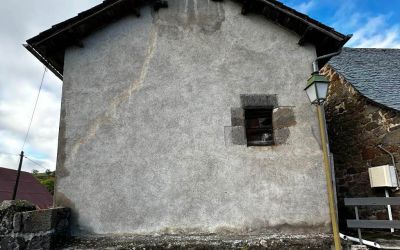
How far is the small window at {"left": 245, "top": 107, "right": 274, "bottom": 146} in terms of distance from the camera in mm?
5046

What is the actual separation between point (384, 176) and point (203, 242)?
4.03 m

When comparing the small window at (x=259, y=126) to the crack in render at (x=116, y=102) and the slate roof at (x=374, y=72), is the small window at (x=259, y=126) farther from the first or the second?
the slate roof at (x=374, y=72)

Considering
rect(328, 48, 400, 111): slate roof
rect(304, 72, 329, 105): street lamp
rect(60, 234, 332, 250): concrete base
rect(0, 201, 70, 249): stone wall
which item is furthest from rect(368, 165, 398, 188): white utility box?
rect(0, 201, 70, 249): stone wall

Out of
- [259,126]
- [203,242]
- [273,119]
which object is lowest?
[203,242]

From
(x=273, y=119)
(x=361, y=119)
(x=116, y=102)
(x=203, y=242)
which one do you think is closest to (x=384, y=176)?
(x=361, y=119)

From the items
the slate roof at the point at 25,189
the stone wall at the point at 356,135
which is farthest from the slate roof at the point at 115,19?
the slate roof at the point at 25,189

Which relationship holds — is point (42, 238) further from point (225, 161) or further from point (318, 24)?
point (318, 24)

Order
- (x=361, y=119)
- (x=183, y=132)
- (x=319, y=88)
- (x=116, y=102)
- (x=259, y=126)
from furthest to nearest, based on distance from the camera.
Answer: (x=361, y=119)
(x=259, y=126)
(x=116, y=102)
(x=183, y=132)
(x=319, y=88)

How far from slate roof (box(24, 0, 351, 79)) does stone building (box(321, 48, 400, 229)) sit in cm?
196

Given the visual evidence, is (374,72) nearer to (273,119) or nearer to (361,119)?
(361,119)

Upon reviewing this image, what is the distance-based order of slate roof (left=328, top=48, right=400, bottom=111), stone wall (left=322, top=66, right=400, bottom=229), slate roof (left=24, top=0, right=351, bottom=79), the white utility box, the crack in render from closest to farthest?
1. the crack in render
2. slate roof (left=24, top=0, right=351, bottom=79)
3. the white utility box
4. stone wall (left=322, top=66, right=400, bottom=229)
5. slate roof (left=328, top=48, right=400, bottom=111)

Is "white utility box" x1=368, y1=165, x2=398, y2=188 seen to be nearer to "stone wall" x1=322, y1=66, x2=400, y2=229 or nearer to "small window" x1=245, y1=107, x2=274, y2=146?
"stone wall" x1=322, y1=66, x2=400, y2=229

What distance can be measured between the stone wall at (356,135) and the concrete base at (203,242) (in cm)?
282

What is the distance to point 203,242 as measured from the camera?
4309mm
